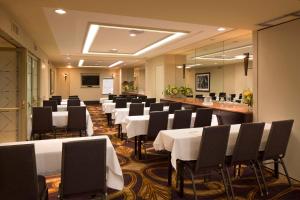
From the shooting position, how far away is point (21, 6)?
3406 millimetres

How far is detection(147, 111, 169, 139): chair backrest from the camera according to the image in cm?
434

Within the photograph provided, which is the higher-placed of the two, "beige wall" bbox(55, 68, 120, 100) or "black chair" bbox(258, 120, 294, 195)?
"beige wall" bbox(55, 68, 120, 100)

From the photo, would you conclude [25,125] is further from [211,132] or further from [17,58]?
[211,132]

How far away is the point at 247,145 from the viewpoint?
10.1ft

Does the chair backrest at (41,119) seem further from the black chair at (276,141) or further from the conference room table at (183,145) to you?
the black chair at (276,141)

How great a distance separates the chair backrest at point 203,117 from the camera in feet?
15.3

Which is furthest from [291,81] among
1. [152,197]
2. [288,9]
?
[152,197]

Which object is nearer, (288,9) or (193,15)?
(288,9)

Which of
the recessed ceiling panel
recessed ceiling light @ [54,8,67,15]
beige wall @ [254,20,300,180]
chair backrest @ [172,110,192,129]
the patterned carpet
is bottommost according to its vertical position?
the patterned carpet

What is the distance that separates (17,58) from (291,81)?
5040 mm

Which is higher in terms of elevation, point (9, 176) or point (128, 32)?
point (128, 32)

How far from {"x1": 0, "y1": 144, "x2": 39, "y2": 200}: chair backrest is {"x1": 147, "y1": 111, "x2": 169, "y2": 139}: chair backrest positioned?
99.2 inches

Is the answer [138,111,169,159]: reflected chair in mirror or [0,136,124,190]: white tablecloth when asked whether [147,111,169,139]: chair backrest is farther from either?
[0,136,124,190]: white tablecloth

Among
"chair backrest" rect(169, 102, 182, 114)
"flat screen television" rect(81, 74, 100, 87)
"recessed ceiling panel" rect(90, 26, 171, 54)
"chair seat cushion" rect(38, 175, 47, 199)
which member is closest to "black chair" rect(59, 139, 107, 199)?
"chair seat cushion" rect(38, 175, 47, 199)
